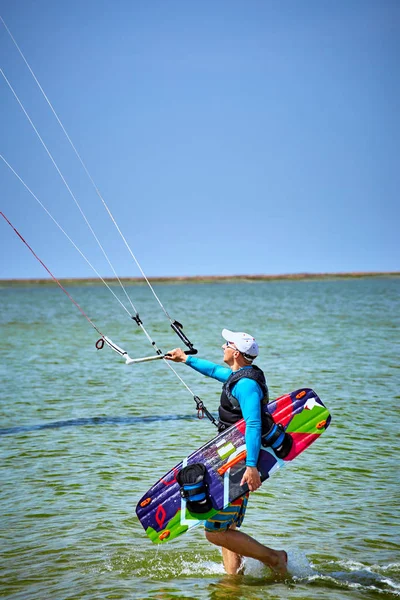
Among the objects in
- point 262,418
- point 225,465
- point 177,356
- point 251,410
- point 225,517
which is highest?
point 177,356

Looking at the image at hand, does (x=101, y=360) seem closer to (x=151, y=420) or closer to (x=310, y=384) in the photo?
(x=310, y=384)

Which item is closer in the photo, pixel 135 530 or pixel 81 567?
pixel 81 567

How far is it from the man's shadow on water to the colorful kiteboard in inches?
290

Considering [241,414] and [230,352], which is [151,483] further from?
[230,352]

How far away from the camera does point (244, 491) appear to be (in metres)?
6.25

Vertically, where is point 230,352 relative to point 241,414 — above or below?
above

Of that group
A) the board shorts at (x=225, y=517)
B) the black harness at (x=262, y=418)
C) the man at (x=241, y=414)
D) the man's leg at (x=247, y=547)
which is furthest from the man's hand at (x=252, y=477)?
the man's leg at (x=247, y=547)

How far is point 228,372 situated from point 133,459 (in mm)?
5193

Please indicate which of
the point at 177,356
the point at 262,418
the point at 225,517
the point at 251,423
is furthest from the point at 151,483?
the point at 251,423

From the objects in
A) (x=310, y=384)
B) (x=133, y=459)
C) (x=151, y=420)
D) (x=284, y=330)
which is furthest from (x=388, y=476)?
(x=284, y=330)

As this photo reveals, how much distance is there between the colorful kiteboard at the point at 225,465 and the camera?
6410 millimetres

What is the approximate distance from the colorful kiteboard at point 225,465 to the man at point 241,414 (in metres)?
0.11

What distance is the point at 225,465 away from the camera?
6500mm

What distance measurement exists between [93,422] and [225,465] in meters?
8.35
